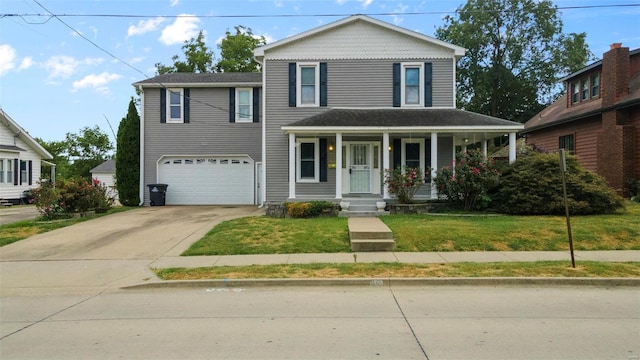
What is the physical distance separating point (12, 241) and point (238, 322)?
9373mm

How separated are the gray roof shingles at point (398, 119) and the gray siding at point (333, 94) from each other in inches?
22.7

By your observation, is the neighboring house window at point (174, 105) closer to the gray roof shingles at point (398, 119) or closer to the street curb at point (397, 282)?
the gray roof shingles at point (398, 119)

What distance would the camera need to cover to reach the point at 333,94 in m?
17.1

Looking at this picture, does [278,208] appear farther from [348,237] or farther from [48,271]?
[48,271]

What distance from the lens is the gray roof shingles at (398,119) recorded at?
15055 millimetres

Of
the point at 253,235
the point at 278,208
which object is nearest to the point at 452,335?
the point at 253,235

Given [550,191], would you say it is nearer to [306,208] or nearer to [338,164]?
[338,164]

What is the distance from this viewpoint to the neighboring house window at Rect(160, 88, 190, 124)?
1994 cm

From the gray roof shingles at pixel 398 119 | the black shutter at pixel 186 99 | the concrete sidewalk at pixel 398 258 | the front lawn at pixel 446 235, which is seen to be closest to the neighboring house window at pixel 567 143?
the gray roof shingles at pixel 398 119

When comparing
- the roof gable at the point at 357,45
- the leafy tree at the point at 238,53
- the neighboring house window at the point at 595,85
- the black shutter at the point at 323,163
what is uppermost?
the leafy tree at the point at 238,53

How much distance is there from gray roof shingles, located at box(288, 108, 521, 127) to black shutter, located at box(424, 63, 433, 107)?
360 millimetres

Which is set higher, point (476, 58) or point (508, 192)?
point (476, 58)

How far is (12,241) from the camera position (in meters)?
11.0

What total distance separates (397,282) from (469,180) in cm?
792
